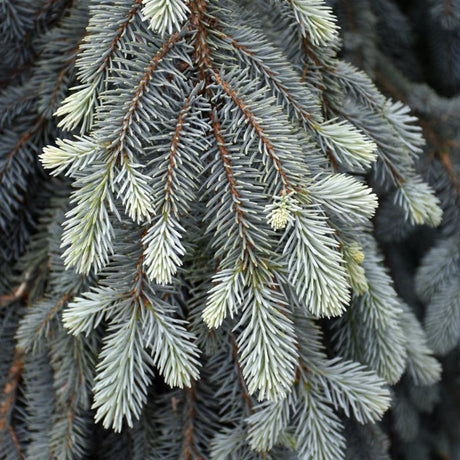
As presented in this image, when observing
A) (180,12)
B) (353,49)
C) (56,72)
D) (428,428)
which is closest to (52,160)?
(180,12)

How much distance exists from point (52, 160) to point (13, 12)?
411mm

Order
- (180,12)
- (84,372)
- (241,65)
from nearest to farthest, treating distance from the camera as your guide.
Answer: (180,12) < (241,65) < (84,372)

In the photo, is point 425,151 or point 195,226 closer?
point 195,226

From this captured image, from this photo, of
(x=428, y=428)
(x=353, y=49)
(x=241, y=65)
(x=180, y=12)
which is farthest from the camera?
(x=428, y=428)

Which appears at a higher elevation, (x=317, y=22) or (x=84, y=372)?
(x=317, y=22)

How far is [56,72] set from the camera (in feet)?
2.72

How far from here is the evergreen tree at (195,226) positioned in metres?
0.56

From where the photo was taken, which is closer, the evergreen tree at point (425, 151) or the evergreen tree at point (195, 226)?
the evergreen tree at point (195, 226)

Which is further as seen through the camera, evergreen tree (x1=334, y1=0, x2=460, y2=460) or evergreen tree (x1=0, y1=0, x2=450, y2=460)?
evergreen tree (x1=334, y1=0, x2=460, y2=460)

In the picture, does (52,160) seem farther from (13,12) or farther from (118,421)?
(13,12)

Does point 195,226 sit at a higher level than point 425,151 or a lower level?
higher

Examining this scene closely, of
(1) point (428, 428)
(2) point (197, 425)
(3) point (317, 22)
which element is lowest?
(1) point (428, 428)

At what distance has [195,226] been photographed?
0.65m

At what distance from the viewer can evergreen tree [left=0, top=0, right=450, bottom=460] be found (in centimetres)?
56
